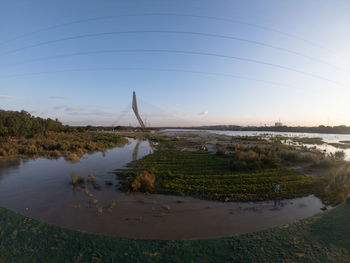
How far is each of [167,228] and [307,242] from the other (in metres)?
3.79

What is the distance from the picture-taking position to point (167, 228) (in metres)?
5.07

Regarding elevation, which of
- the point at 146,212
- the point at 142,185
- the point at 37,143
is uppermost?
the point at 37,143

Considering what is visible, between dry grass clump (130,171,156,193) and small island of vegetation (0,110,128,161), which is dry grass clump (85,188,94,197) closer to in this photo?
dry grass clump (130,171,156,193)

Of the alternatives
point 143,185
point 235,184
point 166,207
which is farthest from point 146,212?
point 235,184

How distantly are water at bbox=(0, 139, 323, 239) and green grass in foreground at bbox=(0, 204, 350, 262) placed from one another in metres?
0.75

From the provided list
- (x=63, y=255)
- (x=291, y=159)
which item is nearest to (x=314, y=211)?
(x=63, y=255)

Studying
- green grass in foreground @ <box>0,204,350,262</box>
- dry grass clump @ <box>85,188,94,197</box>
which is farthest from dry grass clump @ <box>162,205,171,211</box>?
dry grass clump @ <box>85,188,94,197</box>

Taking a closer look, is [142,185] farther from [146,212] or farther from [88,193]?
[88,193]

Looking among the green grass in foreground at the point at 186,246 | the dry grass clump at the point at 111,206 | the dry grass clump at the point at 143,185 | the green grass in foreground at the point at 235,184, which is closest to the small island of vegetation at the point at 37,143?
the dry grass clump at the point at 143,185

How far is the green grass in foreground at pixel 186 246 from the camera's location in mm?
3432

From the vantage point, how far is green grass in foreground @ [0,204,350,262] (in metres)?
3.43

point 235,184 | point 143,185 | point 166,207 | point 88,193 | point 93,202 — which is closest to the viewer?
point 166,207

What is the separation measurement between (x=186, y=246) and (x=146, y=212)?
2.61 m

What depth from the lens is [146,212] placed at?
6055mm
